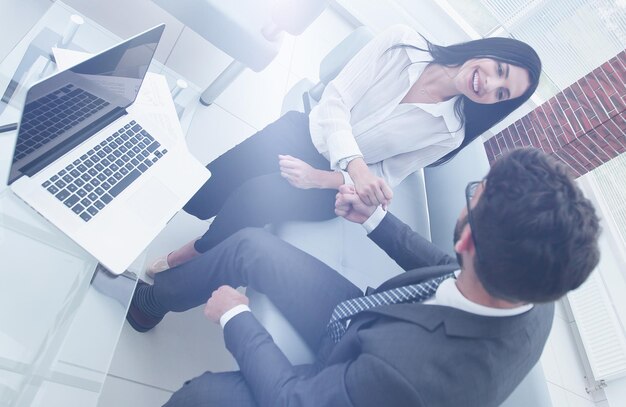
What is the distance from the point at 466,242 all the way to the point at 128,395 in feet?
4.19

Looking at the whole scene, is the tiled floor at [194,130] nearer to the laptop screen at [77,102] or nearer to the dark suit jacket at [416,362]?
the dark suit jacket at [416,362]

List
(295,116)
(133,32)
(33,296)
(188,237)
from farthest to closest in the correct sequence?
(133,32) < (188,237) < (295,116) < (33,296)

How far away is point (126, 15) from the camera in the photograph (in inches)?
78.0

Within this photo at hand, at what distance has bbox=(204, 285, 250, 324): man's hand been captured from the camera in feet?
3.70

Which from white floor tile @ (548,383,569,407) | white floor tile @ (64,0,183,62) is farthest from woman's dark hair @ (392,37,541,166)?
white floor tile @ (548,383,569,407)

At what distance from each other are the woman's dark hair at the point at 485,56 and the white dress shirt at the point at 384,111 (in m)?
0.04

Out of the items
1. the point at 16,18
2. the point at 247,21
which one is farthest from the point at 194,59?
the point at 16,18

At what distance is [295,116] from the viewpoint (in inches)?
63.3

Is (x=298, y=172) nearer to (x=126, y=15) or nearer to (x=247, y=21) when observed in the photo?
(x=247, y=21)

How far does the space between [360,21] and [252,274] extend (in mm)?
2603

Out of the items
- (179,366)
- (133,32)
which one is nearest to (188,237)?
(179,366)

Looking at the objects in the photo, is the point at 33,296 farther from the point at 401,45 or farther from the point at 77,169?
the point at 401,45

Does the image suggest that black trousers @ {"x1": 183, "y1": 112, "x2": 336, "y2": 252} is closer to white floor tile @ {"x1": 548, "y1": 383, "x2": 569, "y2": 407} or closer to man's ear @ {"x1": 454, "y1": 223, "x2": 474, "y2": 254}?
man's ear @ {"x1": 454, "y1": 223, "x2": 474, "y2": 254}

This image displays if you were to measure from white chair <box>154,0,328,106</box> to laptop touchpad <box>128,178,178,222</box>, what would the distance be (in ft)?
2.87
